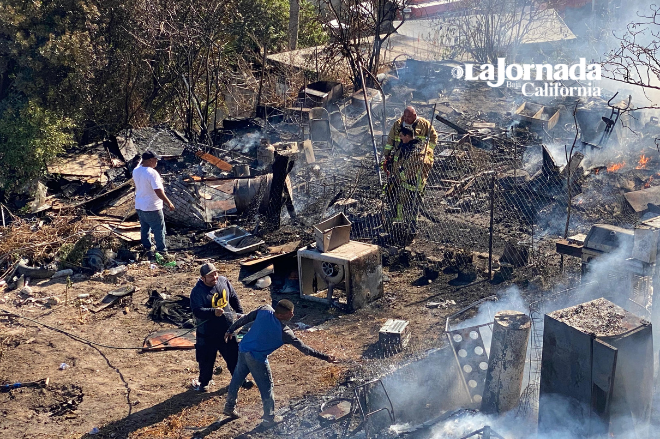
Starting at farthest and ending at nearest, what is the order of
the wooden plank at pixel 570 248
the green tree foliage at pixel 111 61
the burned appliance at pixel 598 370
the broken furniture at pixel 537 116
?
the broken furniture at pixel 537 116, the green tree foliage at pixel 111 61, the wooden plank at pixel 570 248, the burned appliance at pixel 598 370

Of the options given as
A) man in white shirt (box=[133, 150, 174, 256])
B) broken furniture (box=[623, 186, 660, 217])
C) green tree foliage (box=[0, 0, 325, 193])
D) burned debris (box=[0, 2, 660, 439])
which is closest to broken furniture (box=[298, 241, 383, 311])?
burned debris (box=[0, 2, 660, 439])

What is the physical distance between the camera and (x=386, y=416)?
6039 millimetres

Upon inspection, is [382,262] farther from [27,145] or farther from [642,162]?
[27,145]

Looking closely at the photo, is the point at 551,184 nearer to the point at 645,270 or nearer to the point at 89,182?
the point at 645,270

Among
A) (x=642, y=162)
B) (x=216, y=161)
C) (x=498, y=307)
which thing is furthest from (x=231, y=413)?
(x=642, y=162)

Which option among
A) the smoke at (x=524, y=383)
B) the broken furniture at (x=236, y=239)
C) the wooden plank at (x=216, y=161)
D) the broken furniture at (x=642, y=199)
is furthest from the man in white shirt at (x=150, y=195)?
the broken furniture at (x=642, y=199)

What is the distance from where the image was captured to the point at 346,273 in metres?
7.88

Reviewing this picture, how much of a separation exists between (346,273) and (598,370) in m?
3.42

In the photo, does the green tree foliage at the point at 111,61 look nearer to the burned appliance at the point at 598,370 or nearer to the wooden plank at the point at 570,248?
the wooden plank at the point at 570,248

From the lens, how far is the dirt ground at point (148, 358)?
20.1 feet

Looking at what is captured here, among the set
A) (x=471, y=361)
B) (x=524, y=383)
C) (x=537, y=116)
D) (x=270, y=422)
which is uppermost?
(x=537, y=116)

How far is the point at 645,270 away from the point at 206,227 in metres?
6.47

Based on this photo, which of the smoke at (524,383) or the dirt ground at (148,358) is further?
the dirt ground at (148,358)

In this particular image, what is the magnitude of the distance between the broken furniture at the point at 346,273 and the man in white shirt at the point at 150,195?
226 cm
